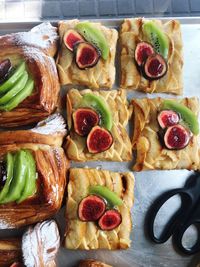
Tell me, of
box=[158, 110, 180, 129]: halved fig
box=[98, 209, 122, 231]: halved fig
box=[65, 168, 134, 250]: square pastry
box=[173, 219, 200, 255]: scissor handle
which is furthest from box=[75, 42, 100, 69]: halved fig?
box=[173, 219, 200, 255]: scissor handle

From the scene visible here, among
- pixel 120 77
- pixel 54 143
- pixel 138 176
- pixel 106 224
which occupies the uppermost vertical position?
pixel 120 77

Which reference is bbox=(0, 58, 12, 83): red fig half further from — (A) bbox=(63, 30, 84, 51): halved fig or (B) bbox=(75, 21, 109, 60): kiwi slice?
(B) bbox=(75, 21, 109, 60): kiwi slice

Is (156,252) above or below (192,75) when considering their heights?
below

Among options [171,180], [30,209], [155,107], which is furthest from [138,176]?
[30,209]

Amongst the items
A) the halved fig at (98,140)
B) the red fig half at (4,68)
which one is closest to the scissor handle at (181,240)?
the halved fig at (98,140)

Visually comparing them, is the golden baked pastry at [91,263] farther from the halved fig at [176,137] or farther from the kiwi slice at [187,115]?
the kiwi slice at [187,115]

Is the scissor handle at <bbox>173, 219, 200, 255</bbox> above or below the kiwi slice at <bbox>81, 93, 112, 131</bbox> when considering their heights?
below

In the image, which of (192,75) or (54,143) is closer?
(54,143)

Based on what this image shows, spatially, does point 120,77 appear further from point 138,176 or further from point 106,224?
point 106,224
